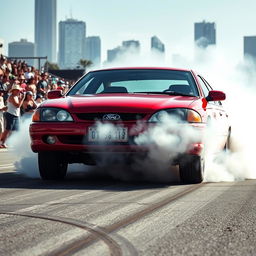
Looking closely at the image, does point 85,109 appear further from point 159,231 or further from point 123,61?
point 123,61

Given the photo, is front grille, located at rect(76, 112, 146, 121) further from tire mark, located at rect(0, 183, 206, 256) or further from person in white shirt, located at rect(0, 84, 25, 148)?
person in white shirt, located at rect(0, 84, 25, 148)

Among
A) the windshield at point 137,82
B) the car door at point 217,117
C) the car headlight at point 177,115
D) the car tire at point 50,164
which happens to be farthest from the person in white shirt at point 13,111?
the car headlight at point 177,115

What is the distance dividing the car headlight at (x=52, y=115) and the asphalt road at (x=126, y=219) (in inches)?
28.7

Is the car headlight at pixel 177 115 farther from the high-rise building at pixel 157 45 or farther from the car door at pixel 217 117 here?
the high-rise building at pixel 157 45

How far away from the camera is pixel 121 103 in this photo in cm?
741

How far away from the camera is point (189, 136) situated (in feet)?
23.8

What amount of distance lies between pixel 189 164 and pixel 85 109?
4.26 feet

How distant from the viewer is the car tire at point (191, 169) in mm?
7406

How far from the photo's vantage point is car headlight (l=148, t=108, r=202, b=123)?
285 inches

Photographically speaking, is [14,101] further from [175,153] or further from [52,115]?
[175,153]

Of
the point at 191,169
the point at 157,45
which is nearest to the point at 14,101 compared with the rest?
the point at 191,169

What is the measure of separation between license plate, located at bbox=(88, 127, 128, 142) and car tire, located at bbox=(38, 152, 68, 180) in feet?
1.98

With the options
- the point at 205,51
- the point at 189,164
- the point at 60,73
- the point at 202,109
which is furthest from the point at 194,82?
the point at 60,73

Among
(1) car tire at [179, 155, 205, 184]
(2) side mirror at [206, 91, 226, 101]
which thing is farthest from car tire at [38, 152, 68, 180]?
(2) side mirror at [206, 91, 226, 101]
